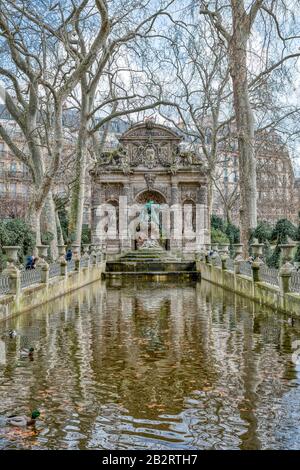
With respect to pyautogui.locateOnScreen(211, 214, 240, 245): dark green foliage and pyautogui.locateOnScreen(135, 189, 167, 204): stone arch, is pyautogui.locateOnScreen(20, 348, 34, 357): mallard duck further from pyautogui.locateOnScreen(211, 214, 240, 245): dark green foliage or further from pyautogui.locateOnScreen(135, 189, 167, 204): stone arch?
pyautogui.locateOnScreen(211, 214, 240, 245): dark green foliage

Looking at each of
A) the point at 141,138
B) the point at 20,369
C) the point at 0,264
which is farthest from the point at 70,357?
the point at 141,138

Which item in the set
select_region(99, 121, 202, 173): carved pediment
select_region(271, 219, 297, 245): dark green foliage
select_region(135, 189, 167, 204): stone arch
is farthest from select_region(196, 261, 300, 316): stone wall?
select_region(99, 121, 202, 173): carved pediment

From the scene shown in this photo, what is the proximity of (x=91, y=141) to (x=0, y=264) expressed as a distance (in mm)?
23397

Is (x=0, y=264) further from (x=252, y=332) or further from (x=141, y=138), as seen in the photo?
(x=141, y=138)

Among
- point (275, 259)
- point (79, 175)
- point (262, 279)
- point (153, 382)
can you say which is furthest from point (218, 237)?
point (153, 382)

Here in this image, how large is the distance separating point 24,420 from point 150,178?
3017cm

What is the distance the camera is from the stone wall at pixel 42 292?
10836 millimetres

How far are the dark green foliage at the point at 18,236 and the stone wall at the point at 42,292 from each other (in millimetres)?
1644

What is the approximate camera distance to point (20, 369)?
665 cm

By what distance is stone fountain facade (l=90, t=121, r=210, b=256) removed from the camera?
34.3 metres

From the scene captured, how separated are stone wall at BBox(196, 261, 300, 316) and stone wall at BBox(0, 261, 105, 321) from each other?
4981 mm

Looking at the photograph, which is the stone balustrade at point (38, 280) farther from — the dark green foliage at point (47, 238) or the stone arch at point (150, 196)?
the stone arch at point (150, 196)

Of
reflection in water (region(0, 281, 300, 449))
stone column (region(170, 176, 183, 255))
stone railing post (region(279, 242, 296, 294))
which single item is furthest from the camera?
stone column (region(170, 176, 183, 255))

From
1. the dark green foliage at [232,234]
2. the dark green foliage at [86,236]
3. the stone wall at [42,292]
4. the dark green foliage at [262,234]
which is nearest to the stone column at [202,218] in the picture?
the dark green foliage at [232,234]
